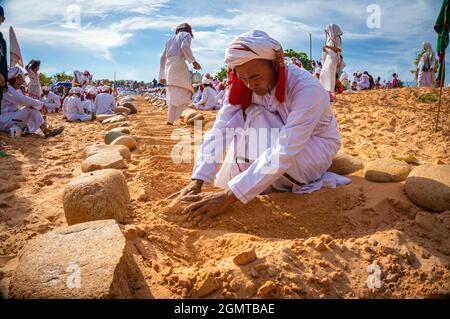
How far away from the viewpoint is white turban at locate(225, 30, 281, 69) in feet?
6.72

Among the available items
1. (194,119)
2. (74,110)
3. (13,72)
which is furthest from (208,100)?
(13,72)

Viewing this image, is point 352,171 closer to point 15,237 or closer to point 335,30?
point 15,237

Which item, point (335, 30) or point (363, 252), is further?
point (335, 30)

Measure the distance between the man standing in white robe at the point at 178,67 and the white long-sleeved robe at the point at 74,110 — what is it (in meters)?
4.30

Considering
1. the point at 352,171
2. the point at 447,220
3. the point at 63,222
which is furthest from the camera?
the point at 352,171

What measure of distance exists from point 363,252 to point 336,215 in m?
0.50

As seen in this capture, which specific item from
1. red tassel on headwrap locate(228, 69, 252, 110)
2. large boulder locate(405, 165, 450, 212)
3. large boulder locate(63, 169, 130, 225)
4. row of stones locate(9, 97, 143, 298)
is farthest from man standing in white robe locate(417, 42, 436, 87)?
row of stones locate(9, 97, 143, 298)

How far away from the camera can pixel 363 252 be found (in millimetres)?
1681

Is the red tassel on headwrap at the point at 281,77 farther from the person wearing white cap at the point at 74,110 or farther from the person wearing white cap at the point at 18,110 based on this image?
the person wearing white cap at the point at 74,110

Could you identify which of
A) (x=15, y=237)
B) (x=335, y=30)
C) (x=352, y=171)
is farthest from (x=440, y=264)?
(x=335, y=30)

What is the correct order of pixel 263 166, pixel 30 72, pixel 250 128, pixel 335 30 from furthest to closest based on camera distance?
pixel 30 72
pixel 335 30
pixel 250 128
pixel 263 166

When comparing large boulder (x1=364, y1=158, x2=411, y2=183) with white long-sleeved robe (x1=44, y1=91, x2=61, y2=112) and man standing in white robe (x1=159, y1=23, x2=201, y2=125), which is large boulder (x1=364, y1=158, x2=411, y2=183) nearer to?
man standing in white robe (x1=159, y1=23, x2=201, y2=125)

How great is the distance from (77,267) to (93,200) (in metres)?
0.81

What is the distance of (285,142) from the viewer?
6.79 ft
